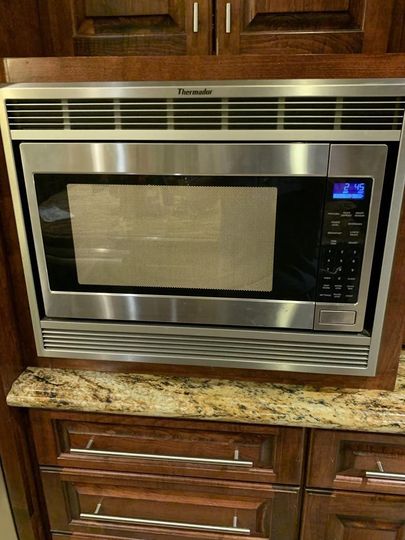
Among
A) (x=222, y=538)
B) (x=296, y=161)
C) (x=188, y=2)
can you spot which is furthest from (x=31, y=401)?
(x=188, y=2)

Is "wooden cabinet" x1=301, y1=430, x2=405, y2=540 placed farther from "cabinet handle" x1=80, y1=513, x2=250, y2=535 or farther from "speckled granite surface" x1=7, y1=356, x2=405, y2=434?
"cabinet handle" x1=80, y1=513, x2=250, y2=535

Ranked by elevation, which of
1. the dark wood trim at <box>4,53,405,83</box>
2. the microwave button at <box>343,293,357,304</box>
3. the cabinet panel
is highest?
the dark wood trim at <box>4,53,405,83</box>

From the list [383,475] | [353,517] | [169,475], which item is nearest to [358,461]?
[383,475]

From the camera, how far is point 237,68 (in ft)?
2.65

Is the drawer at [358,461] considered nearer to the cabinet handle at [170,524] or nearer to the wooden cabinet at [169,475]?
the wooden cabinet at [169,475]

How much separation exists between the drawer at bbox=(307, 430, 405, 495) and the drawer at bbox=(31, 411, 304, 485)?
45 mm

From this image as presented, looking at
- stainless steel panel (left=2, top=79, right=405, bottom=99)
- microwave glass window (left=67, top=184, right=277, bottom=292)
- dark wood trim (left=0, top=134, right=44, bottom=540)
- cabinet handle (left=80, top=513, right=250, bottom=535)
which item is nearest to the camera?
stainless steel panel (left=2, top=79, right=405, bottom=99)

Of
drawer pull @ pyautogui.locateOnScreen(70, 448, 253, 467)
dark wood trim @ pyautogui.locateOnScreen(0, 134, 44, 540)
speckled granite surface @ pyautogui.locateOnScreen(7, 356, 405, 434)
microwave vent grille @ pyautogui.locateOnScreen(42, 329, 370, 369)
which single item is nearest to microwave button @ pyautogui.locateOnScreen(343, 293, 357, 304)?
microwave vent grille @ pyautogui.locateOnScreen(42, 329, 370, 369)

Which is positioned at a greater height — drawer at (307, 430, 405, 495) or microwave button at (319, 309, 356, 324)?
microwave button at (319, 309, 356, 324)

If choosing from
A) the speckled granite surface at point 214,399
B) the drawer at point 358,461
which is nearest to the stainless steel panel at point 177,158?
the speckled granite surface at point 214,399

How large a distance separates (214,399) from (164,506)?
0.36 meters

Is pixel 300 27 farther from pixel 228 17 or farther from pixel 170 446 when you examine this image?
pixel 170 446

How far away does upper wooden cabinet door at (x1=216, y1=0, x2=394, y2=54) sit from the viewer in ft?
2.81

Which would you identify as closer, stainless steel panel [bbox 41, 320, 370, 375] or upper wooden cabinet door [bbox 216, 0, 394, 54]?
upper wooden cabinet door [bbox 216, 0, 394, 54]
